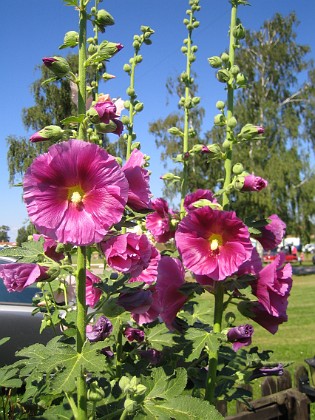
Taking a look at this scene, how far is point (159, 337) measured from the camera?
180 centimetres

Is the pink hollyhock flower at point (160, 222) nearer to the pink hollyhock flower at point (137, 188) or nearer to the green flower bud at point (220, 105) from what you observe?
the green flower bud at point (220, 105)

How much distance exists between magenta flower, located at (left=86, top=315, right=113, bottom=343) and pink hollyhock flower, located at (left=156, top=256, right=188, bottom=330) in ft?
0.72

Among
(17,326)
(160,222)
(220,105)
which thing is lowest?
(17,326)

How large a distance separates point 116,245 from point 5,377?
84cm

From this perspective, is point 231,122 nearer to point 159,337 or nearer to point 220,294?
point 220,294

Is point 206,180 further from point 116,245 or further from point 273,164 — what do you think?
point 116,245

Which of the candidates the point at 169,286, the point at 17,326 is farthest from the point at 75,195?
the point at 17,326

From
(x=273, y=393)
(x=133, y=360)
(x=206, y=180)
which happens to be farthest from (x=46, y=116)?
(x=133, y=360)

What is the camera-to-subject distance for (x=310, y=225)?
22.6 metres

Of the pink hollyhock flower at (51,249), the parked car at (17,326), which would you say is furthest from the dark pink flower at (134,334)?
the parked car at (17,326)

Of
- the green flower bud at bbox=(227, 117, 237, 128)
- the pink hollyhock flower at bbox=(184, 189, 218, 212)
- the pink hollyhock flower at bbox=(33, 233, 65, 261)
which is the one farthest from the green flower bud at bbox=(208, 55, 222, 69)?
the pink hollyhock flower at bbox=(33, 233, 65, 261)

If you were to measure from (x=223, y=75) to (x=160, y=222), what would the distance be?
24.4 inches

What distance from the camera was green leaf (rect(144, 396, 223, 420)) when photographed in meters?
1.31

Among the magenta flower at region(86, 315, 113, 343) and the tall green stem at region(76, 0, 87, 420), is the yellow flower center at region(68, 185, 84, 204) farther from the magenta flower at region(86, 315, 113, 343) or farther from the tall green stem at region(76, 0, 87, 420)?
the magenta flower at region(86, 315, 113, 343)
